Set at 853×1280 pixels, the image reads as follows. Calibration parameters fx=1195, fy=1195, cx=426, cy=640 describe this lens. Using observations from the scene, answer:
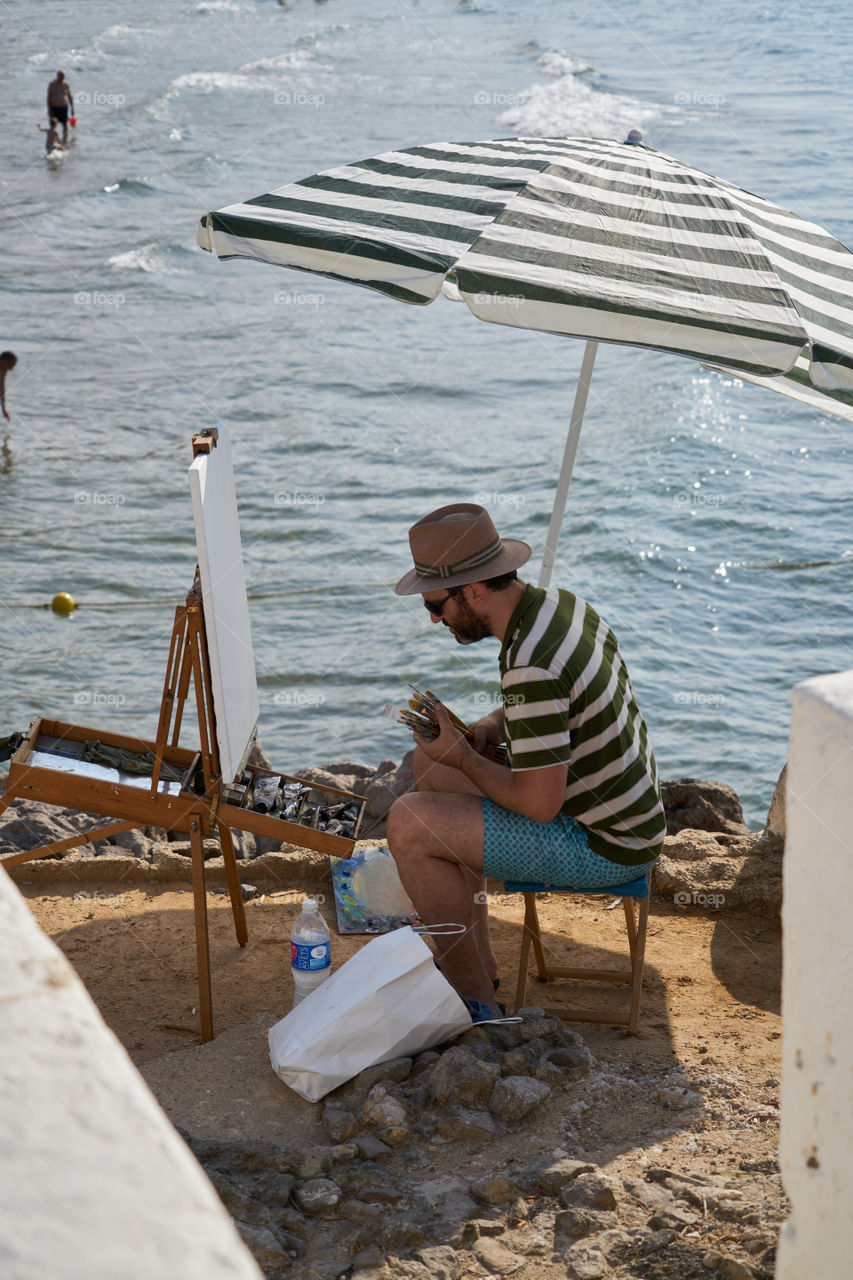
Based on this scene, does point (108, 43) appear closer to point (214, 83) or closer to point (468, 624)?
point (214, 83)

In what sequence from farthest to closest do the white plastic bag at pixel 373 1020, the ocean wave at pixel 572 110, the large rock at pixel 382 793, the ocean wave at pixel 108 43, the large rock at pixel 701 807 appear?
the ocean wave at pixel 108 43 → the ocean wave at pixel 572 110 → the large rock at pixel 701 807 → the large rock at pixel 382 793 → the white plastic bag at pixel 373 1020

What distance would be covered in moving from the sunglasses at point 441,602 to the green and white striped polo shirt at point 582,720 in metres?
0.18

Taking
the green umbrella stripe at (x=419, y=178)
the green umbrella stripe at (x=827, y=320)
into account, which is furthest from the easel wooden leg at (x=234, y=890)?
the green umbrella stripe at (x=827, y=320)

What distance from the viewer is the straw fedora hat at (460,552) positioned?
11.0 feet

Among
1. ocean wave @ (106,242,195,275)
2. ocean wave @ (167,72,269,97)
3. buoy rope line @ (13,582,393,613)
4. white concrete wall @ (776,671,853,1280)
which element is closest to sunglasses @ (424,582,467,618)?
white concrete wall @ (776,671,853,1280)

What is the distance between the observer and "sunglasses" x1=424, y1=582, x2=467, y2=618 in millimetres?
3373

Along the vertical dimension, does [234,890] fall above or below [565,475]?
below

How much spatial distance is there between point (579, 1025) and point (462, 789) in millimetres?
790

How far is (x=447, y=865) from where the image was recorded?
3428 mm

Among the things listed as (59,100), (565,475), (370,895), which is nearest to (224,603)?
(370,895)

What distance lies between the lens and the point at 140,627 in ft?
33.3

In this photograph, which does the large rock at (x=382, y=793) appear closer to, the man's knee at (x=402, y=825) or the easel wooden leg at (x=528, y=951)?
the easel wooden leg at (x=528, y=951)

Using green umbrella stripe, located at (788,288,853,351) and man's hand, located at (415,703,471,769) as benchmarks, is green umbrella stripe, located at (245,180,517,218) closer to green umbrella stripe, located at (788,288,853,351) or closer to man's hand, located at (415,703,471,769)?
green umbrella stripe, located at (788,288,853,351)

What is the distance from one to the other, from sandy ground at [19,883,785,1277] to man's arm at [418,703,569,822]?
720mm
